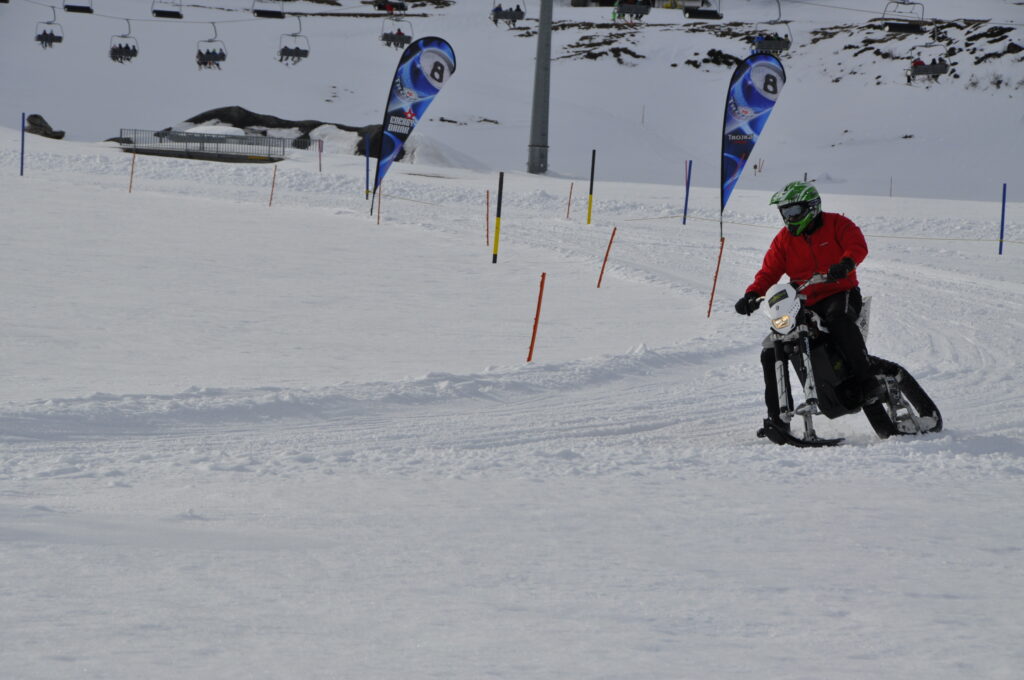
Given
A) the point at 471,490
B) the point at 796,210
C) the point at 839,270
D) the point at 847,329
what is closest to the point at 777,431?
the point at 847,329

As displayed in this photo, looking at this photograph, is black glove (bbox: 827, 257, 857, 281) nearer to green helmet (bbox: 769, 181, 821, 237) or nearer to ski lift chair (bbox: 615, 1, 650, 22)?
green helmet (bbox: 769, 181, 821, 237)

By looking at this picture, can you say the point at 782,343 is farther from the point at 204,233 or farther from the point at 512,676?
the point at 204,233

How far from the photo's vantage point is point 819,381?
22.2ft

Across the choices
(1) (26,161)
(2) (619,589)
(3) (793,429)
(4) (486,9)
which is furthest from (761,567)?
(4) (486,9)

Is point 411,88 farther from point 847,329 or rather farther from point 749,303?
point 847,329

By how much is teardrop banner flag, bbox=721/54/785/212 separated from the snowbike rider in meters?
13.7

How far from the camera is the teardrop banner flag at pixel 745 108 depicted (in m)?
20.3

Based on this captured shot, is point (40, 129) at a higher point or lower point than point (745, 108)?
lower

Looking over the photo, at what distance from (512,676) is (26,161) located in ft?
106

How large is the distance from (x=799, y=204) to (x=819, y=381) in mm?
1092

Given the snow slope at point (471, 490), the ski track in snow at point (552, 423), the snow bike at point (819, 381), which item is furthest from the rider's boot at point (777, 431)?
the snow slope at point (471, 490)

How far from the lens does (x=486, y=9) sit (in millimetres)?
80562

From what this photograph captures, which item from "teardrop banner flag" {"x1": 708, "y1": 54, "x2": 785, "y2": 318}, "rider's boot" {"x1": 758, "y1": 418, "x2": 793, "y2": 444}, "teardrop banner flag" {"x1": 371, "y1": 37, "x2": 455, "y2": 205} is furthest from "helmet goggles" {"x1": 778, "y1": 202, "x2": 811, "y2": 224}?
"teardrop banner flag" {"x1": 371, "y1": 37, "x2": 455, "y2": 205}

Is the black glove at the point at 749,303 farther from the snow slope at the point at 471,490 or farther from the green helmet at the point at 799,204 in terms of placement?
the snow slope at the point at 471,490
